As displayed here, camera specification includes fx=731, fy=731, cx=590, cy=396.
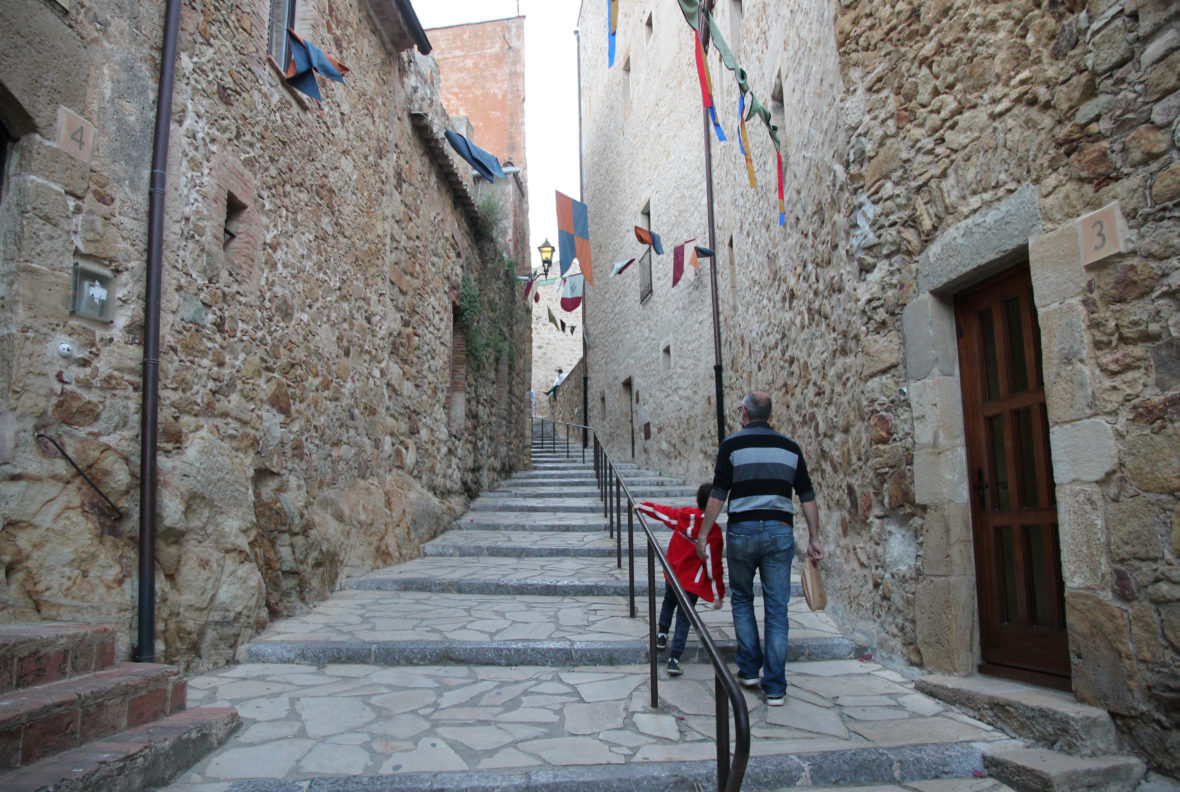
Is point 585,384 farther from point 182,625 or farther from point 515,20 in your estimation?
point 182,625

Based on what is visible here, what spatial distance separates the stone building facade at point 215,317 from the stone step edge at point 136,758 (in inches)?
26.6

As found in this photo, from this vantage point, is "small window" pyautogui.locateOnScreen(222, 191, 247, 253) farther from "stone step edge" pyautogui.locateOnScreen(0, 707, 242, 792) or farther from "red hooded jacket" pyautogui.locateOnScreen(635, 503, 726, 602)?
"red hooded jacket" pyautogui.locateOnScreen(635, 503, 726, 602)

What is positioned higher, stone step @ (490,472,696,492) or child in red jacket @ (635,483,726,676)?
stone step @ (490,472,696,492)

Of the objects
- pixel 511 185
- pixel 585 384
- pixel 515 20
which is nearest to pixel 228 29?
pixel 511 185

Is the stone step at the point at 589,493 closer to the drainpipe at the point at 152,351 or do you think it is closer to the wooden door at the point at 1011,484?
the wooden door at the point at 1011,484

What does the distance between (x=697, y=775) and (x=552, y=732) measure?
2.28 feet

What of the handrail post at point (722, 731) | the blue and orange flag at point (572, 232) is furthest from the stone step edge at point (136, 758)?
the blue and orange flag at point (572, 232)

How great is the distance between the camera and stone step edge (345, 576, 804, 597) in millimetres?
5555

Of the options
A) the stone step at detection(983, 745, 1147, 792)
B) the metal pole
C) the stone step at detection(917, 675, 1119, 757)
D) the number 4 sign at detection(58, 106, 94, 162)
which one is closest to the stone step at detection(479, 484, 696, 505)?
the metal pole

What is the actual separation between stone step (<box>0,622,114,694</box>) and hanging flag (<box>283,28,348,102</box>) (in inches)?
144

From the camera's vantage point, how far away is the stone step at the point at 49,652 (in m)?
2.40

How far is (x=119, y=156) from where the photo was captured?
11.3 feet

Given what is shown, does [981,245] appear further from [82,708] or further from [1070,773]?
[82,708]

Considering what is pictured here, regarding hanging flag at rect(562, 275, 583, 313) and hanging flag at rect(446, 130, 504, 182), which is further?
hanging flag at rect(562, 275, 583, 313)
